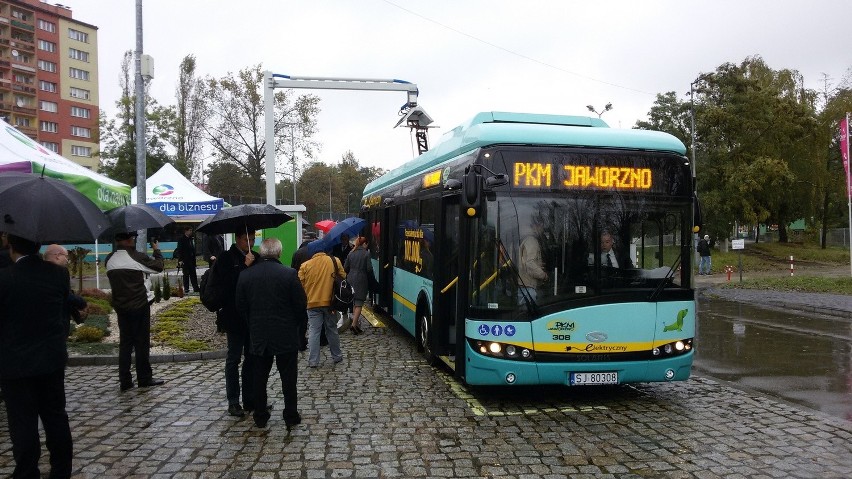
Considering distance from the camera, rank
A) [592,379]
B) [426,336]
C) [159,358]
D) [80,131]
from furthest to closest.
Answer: [80,131], [159,358], [426,336], [592,379]

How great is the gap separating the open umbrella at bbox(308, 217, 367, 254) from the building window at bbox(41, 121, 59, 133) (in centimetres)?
7239

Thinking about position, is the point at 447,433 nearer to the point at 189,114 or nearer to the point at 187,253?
the point at 187,253

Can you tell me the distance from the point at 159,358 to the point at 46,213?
18.6 ft

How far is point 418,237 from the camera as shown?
10.5 metres

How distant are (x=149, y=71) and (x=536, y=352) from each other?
10.7 m

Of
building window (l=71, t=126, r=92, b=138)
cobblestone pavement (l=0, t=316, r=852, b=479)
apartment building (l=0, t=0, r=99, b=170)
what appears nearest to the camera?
cobblestone pavement (l=0, t=316, r=852, b=479)

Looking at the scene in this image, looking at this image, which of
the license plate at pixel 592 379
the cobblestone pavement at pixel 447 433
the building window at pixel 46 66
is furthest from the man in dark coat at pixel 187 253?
the building window at pixel 46 66

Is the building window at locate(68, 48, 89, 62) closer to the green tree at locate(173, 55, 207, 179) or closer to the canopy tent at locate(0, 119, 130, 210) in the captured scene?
the green tree at locate(173, 55, 207, 179)

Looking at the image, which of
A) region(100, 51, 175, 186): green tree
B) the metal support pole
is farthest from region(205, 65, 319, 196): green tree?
the metal support pole

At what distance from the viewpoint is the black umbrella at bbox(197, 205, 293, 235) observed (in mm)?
7023

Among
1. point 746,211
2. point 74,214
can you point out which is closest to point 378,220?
point 74,214

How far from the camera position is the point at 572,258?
23.9 ft

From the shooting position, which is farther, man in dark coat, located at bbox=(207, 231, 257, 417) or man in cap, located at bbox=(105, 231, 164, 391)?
man in cap, located at bbox=(105, 231, 164, 391)

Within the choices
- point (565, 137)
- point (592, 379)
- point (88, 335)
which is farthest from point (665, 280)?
point (88, 335)
